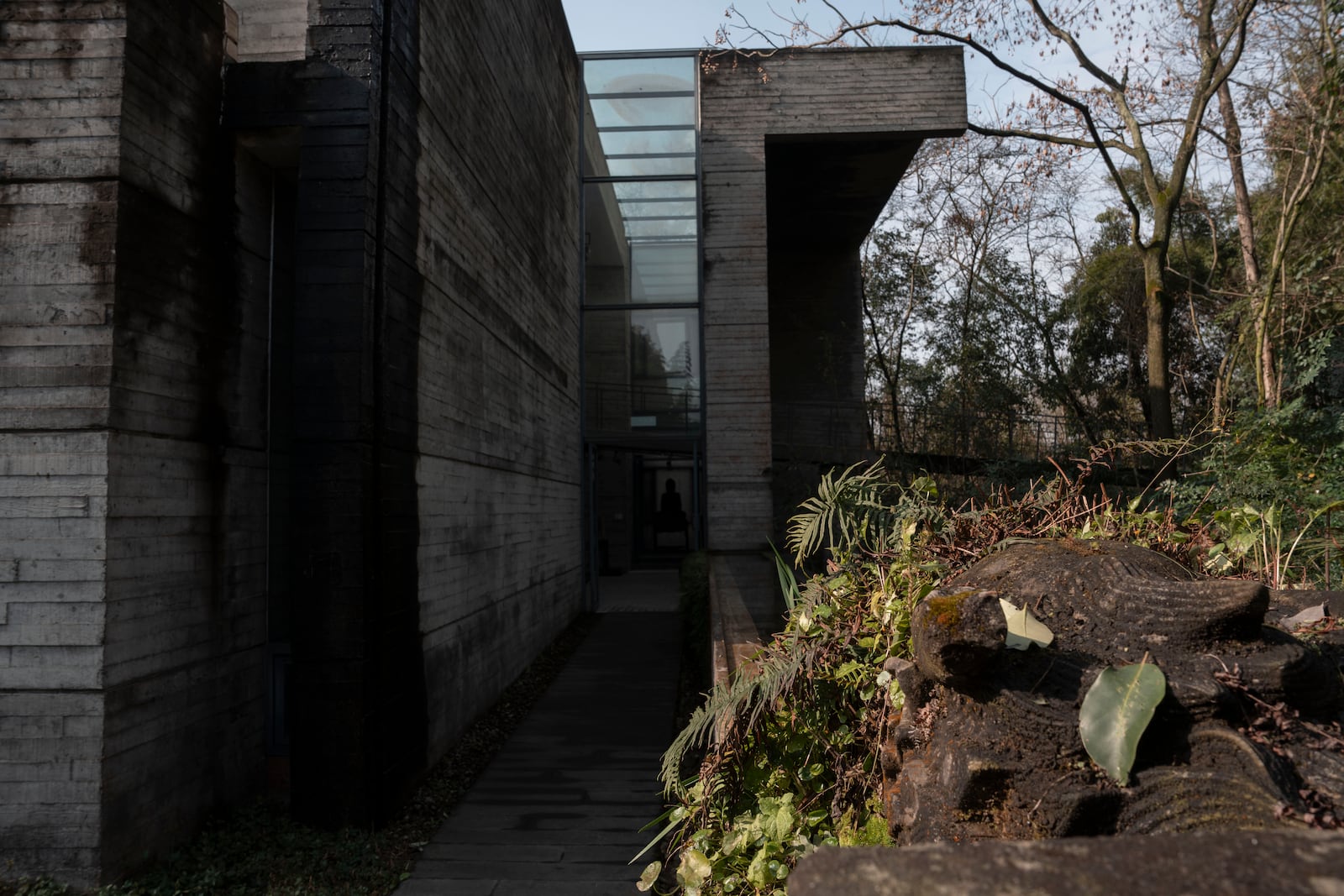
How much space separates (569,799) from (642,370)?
27.4 ft

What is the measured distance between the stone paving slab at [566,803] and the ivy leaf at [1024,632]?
3.32 meters

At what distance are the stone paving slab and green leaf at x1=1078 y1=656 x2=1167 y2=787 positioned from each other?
3.39 metres

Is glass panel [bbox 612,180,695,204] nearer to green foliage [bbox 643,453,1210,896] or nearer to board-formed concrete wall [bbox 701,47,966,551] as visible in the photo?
board-formed concrete wall [bbox 701,47,966,551]

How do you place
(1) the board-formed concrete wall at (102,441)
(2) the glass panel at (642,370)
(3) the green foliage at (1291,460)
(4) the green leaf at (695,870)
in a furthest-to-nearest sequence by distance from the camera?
1. (2) the glass panel at (642,370)
2. (3) the green foliage at (1291,460)
3. (1) the board-formed concrete wall at (102,441)
4. (4) the green leaf at (695,870)

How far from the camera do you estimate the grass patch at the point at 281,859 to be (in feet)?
12.6

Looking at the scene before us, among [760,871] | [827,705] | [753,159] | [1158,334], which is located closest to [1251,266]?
[1158,334]

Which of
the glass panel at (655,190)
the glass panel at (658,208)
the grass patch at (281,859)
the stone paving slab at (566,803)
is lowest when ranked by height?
the stone paving slab at (566,803)

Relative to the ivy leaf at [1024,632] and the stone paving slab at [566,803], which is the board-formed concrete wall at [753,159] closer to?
the stone paving slab at [566,803]

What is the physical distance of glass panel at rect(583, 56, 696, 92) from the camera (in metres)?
13.2

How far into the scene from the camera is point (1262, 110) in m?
11.7

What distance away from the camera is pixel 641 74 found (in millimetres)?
13352

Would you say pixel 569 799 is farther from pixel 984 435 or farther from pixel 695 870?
pixel 984 435

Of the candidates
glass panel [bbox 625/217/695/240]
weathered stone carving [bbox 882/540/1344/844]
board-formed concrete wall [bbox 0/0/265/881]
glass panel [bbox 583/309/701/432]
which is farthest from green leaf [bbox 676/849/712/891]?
glass panel [bbox 625/217/695/240]

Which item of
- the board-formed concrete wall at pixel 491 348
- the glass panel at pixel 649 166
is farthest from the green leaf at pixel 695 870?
the glass panel at pixel 649 166
